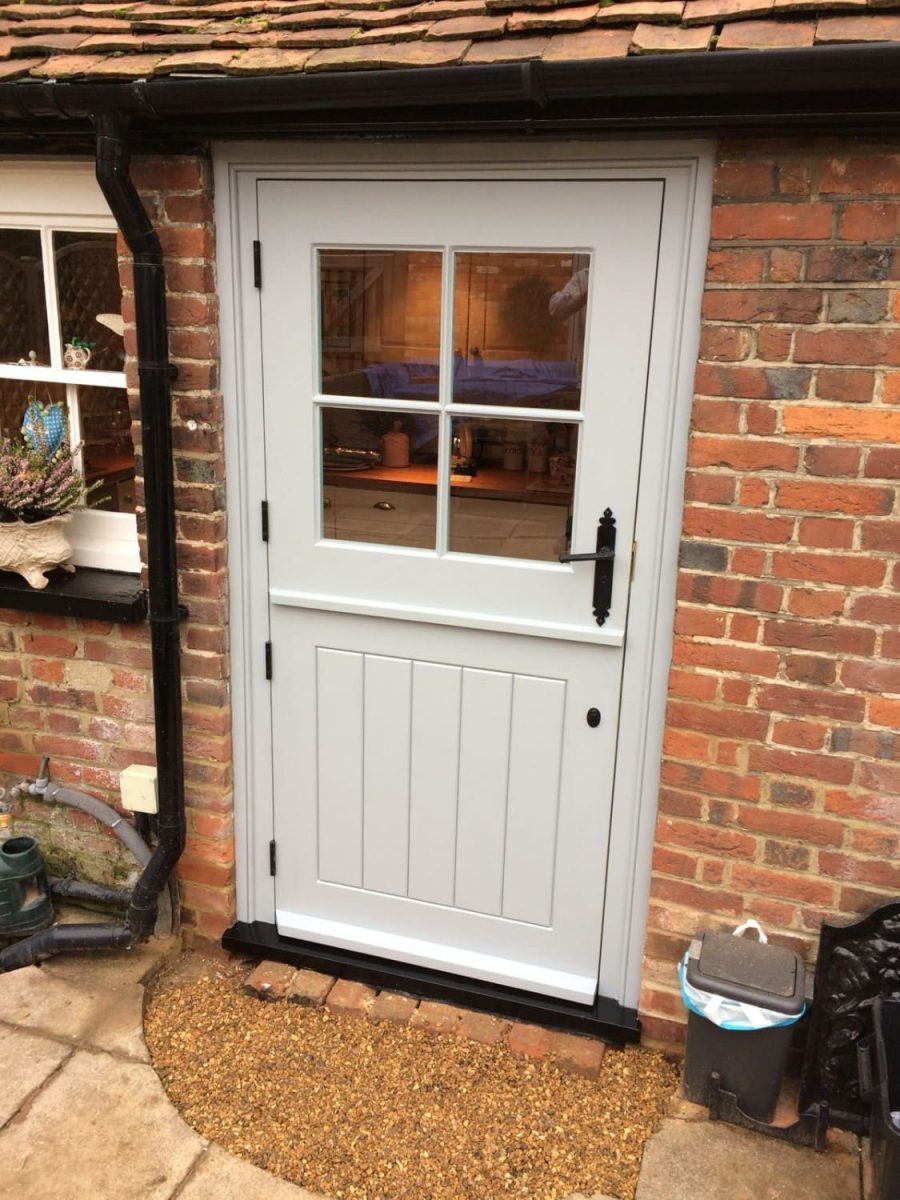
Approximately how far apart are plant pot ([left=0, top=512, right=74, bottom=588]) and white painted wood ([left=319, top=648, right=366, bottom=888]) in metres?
0.88

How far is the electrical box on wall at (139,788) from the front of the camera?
318 cm

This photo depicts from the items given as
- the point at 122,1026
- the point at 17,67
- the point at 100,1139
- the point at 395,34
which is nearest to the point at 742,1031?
the point at 100,1139

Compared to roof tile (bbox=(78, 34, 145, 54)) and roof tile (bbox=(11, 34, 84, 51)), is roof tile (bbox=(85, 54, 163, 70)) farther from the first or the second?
roof tile (bbox=(11, 34, 84, 51))

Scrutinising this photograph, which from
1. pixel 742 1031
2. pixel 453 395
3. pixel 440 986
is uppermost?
pixel 453 395

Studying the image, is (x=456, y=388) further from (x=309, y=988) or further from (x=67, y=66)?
(x=309, y=988)

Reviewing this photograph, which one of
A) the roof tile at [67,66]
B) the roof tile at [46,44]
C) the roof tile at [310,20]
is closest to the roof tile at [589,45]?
the roof tile at [310,20]

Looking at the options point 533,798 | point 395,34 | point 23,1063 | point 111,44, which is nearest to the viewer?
point 395,34

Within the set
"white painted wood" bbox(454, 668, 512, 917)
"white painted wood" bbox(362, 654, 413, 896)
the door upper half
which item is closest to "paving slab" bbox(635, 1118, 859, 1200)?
"white painted wood" bbox(454, 668, 512, 917)

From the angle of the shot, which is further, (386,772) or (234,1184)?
(386,772)

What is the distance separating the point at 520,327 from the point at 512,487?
451 mm

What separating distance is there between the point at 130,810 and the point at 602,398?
2133 mm

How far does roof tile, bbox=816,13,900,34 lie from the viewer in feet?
6.50

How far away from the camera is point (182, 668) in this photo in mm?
3135

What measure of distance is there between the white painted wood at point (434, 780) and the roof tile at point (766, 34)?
179 cm
